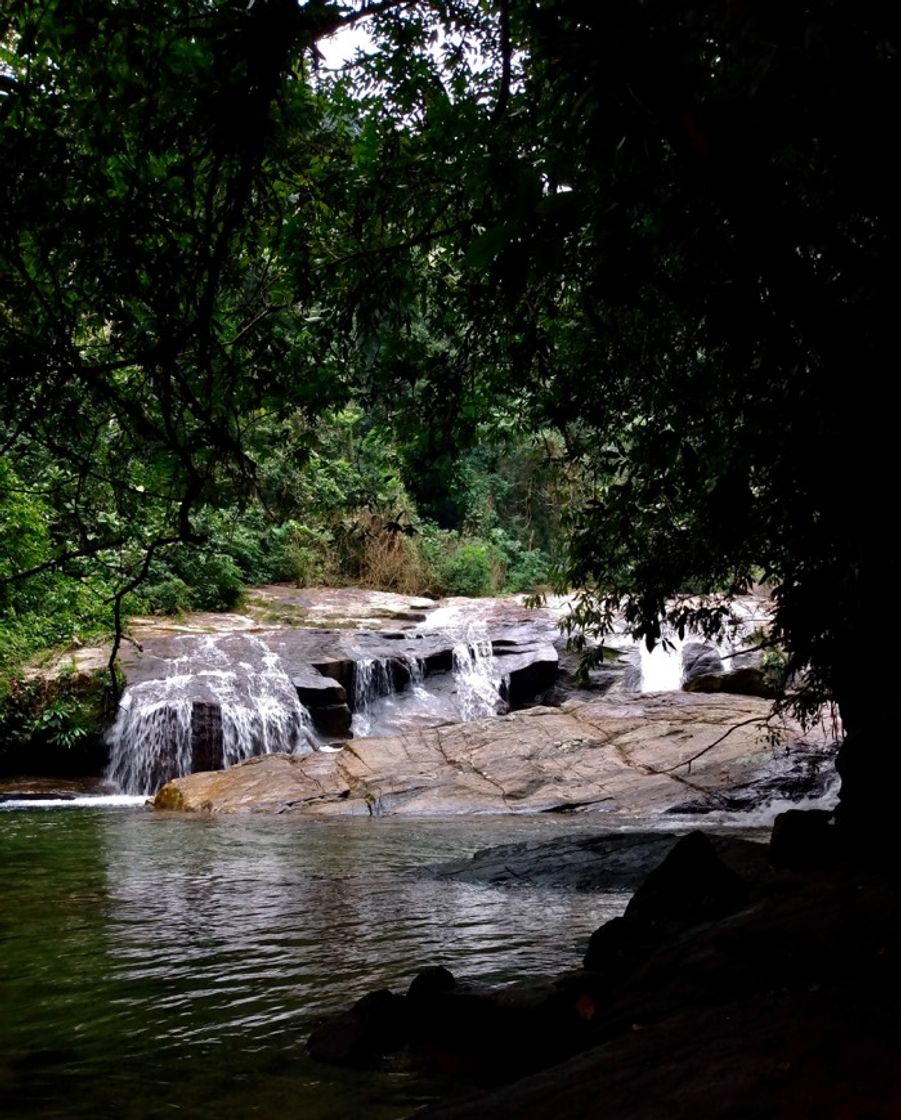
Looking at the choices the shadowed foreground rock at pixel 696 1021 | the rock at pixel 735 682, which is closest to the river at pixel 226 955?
the shadowed foreground rock at pixel 696 1021

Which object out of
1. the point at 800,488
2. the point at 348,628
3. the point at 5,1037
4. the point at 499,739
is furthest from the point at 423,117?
the point at 348,628

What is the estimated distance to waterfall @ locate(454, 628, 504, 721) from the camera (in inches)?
684

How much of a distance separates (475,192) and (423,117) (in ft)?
4.82

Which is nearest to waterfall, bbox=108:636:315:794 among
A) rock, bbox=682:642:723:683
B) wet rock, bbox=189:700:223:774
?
wet rock, bbox=189:700:223:774

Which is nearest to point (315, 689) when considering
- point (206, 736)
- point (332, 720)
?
point (332, 720)

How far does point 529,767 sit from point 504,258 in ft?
34.1

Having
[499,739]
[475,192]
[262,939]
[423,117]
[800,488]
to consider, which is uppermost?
[423,117]

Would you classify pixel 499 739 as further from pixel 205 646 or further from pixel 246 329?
pixel 246 329

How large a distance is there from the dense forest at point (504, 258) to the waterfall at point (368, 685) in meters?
10.4

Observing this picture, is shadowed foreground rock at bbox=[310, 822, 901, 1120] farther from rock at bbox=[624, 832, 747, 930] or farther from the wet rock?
the wet rock

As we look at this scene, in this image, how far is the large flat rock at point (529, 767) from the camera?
36.2 feet

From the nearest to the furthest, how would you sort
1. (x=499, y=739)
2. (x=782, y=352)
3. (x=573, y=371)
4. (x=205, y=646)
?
(x=782, y=352) → (x=573, y=371) → (x=499, y=739) → (x=205, y=646)

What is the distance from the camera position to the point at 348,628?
63.2ft

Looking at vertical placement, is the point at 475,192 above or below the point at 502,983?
above
